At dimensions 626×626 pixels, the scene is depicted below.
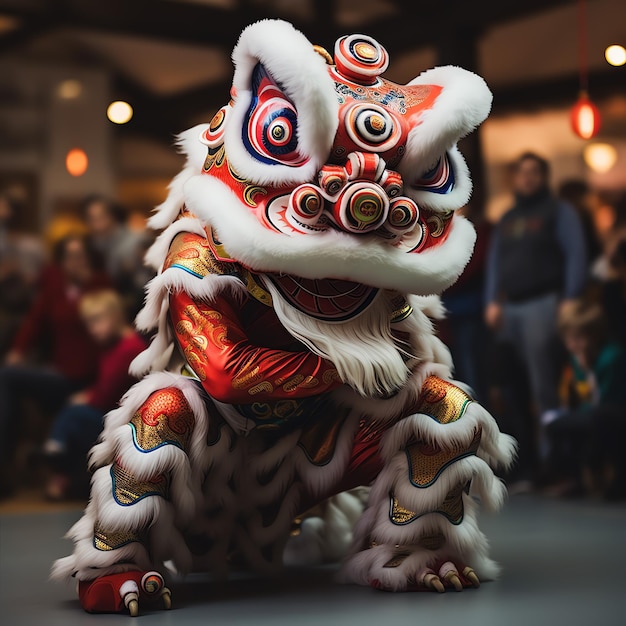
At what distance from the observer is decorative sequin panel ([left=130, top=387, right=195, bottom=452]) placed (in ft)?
7.45

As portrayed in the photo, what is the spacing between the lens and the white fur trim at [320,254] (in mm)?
2156

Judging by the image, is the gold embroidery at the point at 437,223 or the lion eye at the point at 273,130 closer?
the lion eye at the point at 273,130

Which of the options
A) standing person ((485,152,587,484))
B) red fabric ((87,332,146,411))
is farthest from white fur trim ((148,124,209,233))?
standing person ((485,152,587,484))

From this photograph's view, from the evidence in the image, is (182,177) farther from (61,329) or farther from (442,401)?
(61,329)

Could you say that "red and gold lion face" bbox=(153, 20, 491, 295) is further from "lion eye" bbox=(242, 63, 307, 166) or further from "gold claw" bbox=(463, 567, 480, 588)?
"gold claw" bbox=(463, 567, 480, 588)

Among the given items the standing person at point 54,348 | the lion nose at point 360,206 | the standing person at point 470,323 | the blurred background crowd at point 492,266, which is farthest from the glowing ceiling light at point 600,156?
the lion nose at point 360,206

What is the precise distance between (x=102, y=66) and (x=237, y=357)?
324 inches

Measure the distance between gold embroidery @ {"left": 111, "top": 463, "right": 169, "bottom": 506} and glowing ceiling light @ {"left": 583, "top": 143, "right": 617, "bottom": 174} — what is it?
607 cm

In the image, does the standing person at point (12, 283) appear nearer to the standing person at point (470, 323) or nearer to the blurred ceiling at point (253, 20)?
the blurred ceiling at point (253, 20)

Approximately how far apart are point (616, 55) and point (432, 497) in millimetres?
1816

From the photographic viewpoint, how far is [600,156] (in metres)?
7.97

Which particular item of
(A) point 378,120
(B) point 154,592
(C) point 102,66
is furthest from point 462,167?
(C) point 102,66

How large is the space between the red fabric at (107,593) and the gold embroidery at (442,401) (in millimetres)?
712

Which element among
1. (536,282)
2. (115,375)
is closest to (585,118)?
(536,282)
